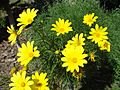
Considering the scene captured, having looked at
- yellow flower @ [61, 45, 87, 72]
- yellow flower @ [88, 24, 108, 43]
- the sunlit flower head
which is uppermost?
the sunlit flower head

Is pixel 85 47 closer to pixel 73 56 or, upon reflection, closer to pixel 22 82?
pixel 73 56

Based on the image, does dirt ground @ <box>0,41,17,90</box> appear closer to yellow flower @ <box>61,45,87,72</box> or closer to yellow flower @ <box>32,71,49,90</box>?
yellow flower @ <box>32,71,49,90</box>

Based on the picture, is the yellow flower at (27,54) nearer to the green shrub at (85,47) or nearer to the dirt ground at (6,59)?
the green shrub at (85,47)

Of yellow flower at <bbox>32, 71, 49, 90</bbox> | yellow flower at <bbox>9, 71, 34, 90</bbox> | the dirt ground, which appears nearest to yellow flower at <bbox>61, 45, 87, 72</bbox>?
yellow flower at <bbox>32, 71, 49, 90</bbox>

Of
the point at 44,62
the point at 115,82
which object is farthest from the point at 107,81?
the point at 44,62

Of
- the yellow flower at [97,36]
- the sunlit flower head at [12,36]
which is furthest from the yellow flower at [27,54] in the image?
the yellow flower at [97,36]

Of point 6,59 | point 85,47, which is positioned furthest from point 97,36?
point 6,59

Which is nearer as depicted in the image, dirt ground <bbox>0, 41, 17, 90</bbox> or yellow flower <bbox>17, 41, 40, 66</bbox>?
yellow flower <bbox>17, 41, 40, 66</bbox>

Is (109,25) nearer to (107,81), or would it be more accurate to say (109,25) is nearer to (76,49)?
(107,81)
